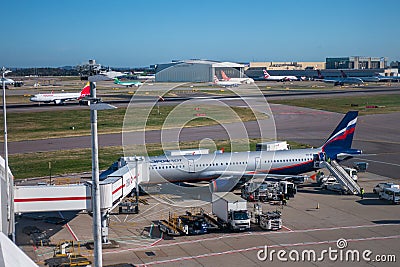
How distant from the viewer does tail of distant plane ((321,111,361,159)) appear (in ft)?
169

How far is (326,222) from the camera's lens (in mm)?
37562

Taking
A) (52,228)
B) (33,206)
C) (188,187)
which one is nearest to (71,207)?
(33,206)

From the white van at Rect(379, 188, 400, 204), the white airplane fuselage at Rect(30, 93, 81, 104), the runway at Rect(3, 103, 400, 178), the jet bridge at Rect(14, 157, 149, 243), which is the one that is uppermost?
the white airplane fuselage at Rect(30, 93, 81, 104)

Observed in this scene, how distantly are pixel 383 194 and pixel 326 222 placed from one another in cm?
933

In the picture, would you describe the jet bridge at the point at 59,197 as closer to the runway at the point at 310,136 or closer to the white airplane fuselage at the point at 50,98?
the runway at the point at 310,136

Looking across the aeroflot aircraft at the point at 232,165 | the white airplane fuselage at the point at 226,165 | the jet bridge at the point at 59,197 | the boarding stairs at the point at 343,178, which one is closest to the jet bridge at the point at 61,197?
the jet bridge at the point at 59,197

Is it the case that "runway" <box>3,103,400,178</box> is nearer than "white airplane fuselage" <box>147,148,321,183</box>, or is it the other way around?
"white airplane fuselage" <box>147,148,321,183</box>

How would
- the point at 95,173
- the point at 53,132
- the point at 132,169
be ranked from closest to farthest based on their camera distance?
the point at 95,173 < the point at 132,169 < the point at 53,132

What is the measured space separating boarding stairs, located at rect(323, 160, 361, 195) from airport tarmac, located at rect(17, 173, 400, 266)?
5.44ft

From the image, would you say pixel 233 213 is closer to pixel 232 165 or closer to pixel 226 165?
pixel 226 165

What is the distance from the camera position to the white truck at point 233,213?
3528 centimetres

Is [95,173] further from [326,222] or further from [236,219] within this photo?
[326,222]

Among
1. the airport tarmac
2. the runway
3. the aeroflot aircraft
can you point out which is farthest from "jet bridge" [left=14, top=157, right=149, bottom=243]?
the runway

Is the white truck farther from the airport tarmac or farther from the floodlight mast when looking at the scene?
the floodlight mast
